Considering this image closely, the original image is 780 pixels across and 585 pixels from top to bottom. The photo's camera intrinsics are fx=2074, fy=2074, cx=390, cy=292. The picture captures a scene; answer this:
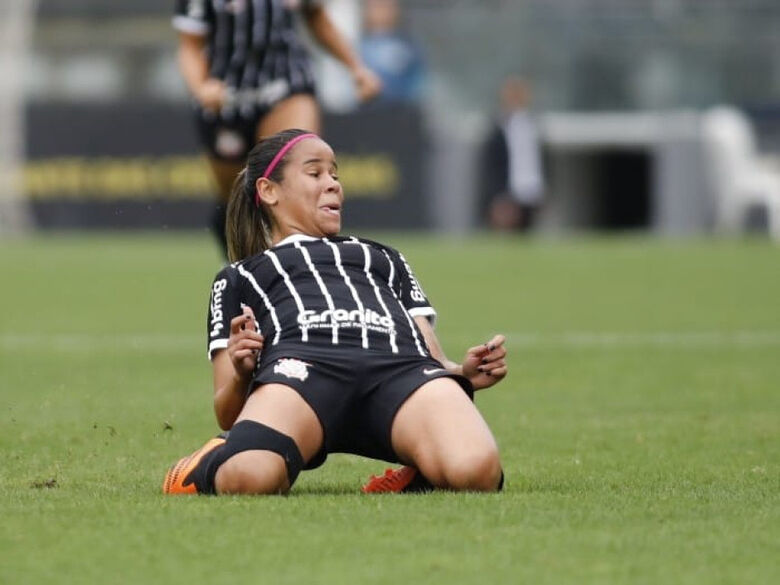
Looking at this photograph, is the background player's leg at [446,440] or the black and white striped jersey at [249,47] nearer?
the background player's leg at [446,440]

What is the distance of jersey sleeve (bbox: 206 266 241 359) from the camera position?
595 centimetres

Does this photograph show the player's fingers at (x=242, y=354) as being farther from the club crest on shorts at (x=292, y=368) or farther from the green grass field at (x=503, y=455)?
the green grass field at (x=503, y=455)

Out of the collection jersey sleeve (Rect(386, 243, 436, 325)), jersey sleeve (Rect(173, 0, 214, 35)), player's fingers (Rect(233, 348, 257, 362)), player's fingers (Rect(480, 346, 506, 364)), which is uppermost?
jersey sleeve (Rect(173, 0, 214, 35))

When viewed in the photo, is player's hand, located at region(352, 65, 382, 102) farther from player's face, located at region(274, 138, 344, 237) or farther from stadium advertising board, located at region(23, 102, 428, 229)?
stadium advertising board, located at region(23, 102, 428, 229)

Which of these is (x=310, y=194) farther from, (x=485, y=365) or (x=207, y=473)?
(x=207, y=473)

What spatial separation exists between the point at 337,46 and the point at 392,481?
5.86 m

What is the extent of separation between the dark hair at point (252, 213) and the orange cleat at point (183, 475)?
839 mm

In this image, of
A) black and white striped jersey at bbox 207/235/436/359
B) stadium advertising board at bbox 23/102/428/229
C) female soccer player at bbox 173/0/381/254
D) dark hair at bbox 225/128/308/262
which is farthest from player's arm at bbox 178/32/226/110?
stadium advertising board at bbox 23/102/428/229

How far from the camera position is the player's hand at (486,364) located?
575 cm

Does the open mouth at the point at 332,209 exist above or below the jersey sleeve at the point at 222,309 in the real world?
above

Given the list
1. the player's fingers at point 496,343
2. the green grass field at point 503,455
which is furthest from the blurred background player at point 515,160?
the player's fingers at point 496,343

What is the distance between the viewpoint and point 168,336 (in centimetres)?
1174

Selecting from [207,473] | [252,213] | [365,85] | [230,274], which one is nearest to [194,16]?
[365,85]

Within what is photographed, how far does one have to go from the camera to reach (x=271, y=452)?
5.46m
